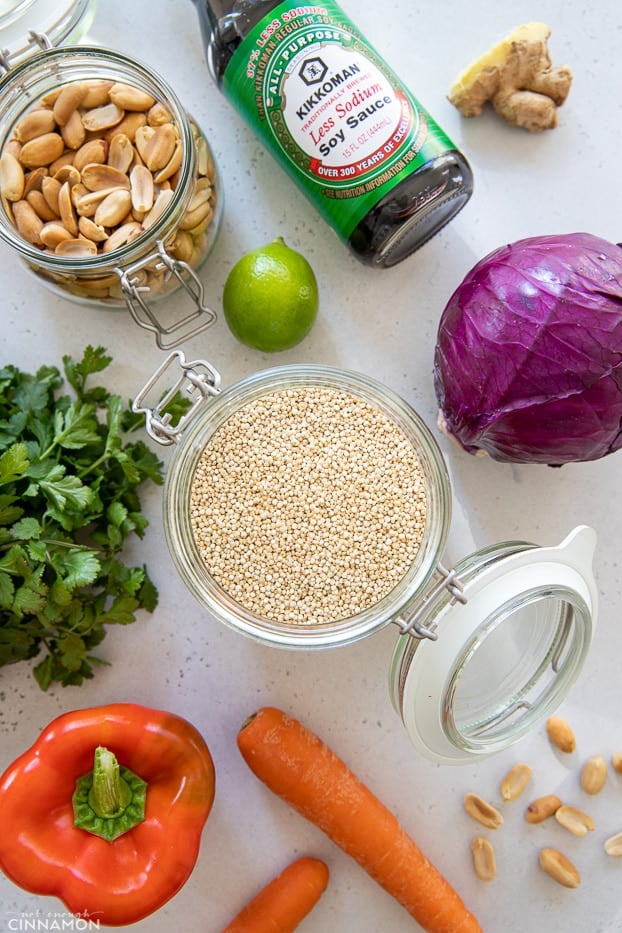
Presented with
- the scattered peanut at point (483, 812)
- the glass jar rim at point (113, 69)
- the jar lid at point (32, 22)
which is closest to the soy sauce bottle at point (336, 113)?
the glass jar rim at point (113, 69)

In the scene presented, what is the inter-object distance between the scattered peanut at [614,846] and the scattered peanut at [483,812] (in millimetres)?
172

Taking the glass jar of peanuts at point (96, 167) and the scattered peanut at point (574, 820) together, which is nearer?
the glass jar of peanuts at point (96, 167)

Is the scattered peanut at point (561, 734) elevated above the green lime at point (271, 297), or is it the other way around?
the green lime at point (271, 297)

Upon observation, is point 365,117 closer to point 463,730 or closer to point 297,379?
point 297,379

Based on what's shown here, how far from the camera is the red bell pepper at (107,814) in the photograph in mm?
1041

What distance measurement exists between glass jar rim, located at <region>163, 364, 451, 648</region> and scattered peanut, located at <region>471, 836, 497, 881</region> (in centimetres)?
46

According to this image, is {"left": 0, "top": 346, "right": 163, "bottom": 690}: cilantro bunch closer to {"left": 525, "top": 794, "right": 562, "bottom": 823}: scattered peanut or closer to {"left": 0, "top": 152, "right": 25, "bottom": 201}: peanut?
{"left": 0, "top": 152, "right": 25, "bottom": 201}: peanut

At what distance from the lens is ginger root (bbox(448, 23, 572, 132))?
1.12 metres

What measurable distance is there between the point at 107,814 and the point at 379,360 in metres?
0.76

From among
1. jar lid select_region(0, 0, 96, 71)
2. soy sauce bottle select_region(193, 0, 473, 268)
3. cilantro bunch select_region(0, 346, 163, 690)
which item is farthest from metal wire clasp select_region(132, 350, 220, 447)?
jar lid select_region(0, 0, 96, 71)

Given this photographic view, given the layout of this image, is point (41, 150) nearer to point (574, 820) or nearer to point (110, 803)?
point (110, 803)

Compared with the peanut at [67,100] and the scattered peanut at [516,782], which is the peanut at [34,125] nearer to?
the peanut at [67,100]

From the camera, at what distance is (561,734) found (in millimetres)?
1182

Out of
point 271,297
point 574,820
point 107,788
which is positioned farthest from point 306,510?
point 574,820
